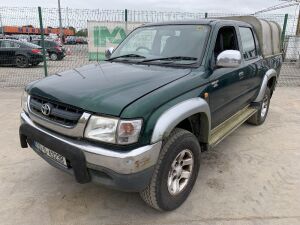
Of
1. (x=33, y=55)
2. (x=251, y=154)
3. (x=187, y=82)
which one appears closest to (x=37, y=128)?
(x=187, y=82)

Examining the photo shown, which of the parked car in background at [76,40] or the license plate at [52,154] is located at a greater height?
the parked car in background at [76,40]

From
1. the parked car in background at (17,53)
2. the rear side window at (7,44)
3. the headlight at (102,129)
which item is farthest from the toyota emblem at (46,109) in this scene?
the rear side window at (7,44)

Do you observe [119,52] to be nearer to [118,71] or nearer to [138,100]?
[118,71]

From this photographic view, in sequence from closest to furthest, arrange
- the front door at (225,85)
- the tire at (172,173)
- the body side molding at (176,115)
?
the body side molding at (176,115), the tire at (172,173), the front door at (225,85)

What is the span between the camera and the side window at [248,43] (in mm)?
4359

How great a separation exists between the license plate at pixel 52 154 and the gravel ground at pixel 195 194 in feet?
1.89

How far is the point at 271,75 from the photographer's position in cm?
528

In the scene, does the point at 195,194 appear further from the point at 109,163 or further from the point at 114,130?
the point at 114,130

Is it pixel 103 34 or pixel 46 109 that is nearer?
pixel 46 109

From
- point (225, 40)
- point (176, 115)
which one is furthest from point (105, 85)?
point (225, 40)

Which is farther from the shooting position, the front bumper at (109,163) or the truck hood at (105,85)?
the truck hood at (105,85)

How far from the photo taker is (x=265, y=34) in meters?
5.29

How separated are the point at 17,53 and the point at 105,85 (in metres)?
13.9

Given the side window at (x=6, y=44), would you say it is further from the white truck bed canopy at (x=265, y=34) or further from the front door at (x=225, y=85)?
the front door at (x=225, y=85)
